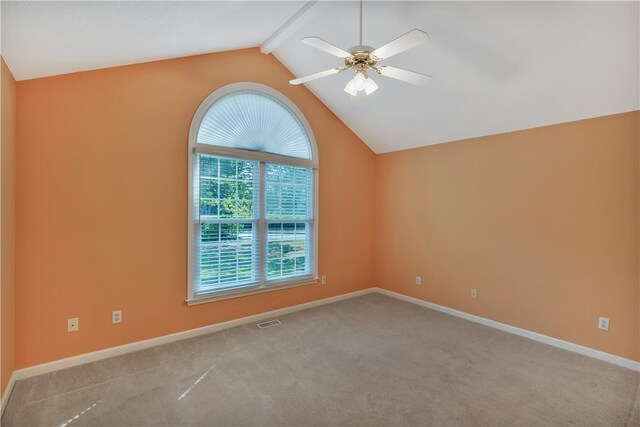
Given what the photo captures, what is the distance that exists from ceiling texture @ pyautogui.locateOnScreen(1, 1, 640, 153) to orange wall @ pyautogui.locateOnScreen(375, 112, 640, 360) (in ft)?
1.01

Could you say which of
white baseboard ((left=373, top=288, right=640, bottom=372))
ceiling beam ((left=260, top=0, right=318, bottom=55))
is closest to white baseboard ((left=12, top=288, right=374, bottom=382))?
white baseboard ((left=373, top=288, right=640, bottom=372))

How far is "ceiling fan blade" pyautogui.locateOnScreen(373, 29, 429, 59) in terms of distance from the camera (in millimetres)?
1724

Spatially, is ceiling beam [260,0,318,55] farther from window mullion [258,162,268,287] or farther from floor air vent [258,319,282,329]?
floor air vent [258,319,282,329]

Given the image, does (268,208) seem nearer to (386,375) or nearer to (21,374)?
(386,375)

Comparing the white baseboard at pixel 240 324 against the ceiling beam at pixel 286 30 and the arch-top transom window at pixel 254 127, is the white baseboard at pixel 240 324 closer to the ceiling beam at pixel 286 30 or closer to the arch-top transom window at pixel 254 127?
the arch-top transom window at pixel 254 127

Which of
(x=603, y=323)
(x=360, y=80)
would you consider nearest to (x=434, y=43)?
(x=360, y=80)

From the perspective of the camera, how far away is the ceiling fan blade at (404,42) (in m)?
1.72

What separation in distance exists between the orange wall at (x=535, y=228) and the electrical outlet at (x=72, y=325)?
3.94 m

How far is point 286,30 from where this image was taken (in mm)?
3162

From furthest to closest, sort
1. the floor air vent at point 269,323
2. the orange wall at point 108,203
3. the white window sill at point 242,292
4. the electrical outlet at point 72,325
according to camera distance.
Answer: the floor air vent at point 269,323 < the white window sill at point 242,292 < the electrical outlet at point 72,325 < the orange wall at point 108,203

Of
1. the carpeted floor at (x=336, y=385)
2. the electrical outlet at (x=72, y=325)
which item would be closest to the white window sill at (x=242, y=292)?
the carpeted floor at (x=336, y=385)

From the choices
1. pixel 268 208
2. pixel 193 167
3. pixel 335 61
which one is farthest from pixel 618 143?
pixel 193 167

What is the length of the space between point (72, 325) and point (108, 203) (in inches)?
42.7

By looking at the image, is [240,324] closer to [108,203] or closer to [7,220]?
[108,203]
